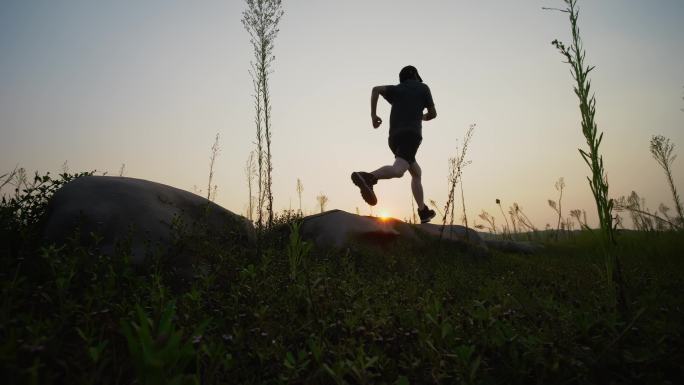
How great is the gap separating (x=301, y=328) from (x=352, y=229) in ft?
11.6

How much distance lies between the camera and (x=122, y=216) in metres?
3.50

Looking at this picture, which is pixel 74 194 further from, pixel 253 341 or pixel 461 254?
pixel 461 254

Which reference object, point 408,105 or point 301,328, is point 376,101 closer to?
point 408,105

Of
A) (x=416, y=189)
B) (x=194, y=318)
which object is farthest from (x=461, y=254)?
(x=194, y=318)

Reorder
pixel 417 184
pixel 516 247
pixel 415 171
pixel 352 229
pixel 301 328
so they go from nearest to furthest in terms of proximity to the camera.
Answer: pixel 301 328 < pixel 352 229 < pixel 415 171 < pixel 417 184 < pixel 516 247

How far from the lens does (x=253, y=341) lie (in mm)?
2008

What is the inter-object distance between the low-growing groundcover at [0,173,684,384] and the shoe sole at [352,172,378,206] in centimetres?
249

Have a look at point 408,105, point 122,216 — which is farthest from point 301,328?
point 408,105

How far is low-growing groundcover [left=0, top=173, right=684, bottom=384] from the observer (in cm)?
152

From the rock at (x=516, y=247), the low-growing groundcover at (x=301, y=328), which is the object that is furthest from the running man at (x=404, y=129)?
the low-growing groundcover at (x=301, y=328)

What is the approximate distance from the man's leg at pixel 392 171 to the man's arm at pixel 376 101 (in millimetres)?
954

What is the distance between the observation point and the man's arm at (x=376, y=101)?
22.6 ft

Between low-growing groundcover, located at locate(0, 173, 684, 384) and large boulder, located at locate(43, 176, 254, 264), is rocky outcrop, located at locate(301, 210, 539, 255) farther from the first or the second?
low-growing groundcover, located at locate(0, 173, 684, 384)

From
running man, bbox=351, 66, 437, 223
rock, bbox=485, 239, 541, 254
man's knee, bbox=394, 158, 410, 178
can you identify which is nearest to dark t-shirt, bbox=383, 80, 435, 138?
running man, bbox=351, 66, 437, 223
